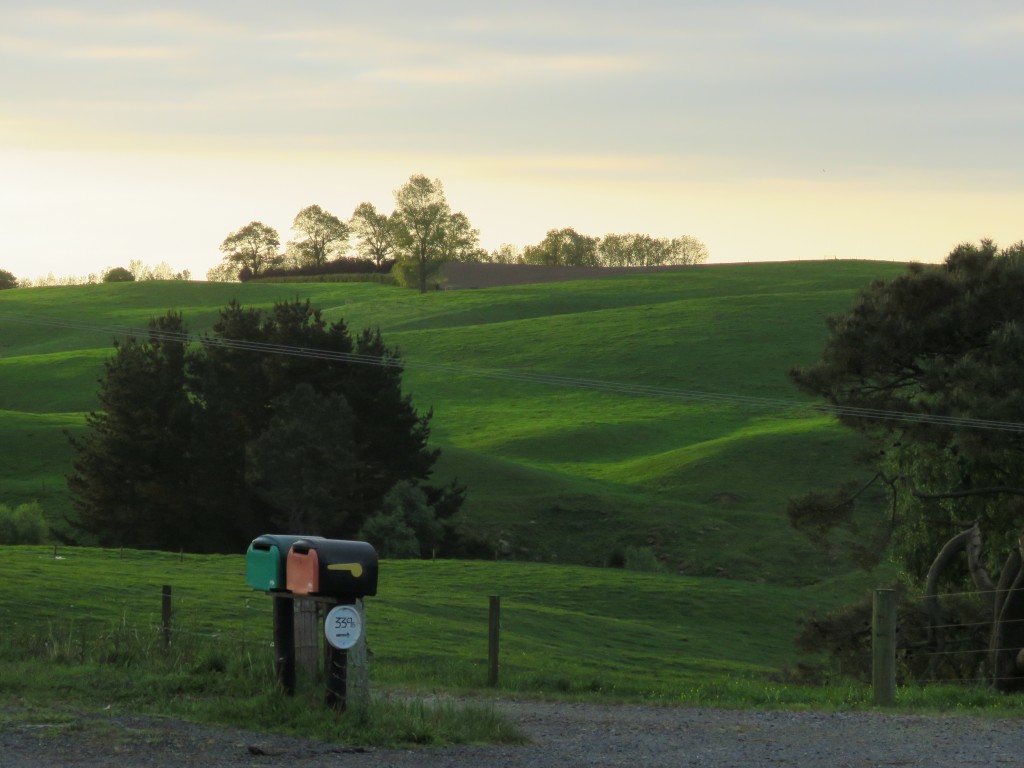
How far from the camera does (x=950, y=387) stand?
27.3m

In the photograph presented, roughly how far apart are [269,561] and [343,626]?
102cm

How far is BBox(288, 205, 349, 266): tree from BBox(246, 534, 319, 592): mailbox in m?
181

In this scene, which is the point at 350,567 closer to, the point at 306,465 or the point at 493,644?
the point at 493,644

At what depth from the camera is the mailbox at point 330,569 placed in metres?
11.3

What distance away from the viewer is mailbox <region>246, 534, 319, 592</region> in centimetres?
1179

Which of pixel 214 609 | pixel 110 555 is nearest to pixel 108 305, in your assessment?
pixel 110 555

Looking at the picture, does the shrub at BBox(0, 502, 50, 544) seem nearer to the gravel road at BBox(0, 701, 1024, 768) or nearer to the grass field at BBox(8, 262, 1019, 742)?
the grass field at BBox(8, 262, 1019, 742)

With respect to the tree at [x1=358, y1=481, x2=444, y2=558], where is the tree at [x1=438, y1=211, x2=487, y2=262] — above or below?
above

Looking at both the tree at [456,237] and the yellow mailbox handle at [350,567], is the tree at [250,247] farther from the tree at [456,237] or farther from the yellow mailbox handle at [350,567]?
the yellow mailbox handle at [350,567]

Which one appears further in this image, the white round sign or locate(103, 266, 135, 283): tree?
locate(103, 266, 135, 283): tree

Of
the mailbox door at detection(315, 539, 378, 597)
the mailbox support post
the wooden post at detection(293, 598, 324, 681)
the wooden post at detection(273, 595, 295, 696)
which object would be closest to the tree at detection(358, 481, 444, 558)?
the wooden post at detection(293, 598, 324, 681)

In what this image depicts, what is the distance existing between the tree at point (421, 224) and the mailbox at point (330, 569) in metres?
135

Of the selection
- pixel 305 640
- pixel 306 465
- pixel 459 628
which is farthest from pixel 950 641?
pixel 306 465

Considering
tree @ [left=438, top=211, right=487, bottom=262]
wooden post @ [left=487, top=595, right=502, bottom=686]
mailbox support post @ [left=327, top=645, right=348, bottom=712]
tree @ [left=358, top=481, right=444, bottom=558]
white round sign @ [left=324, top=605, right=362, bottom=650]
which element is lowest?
→ tree @ [left=358, top=481, right=444, bottom=558]
